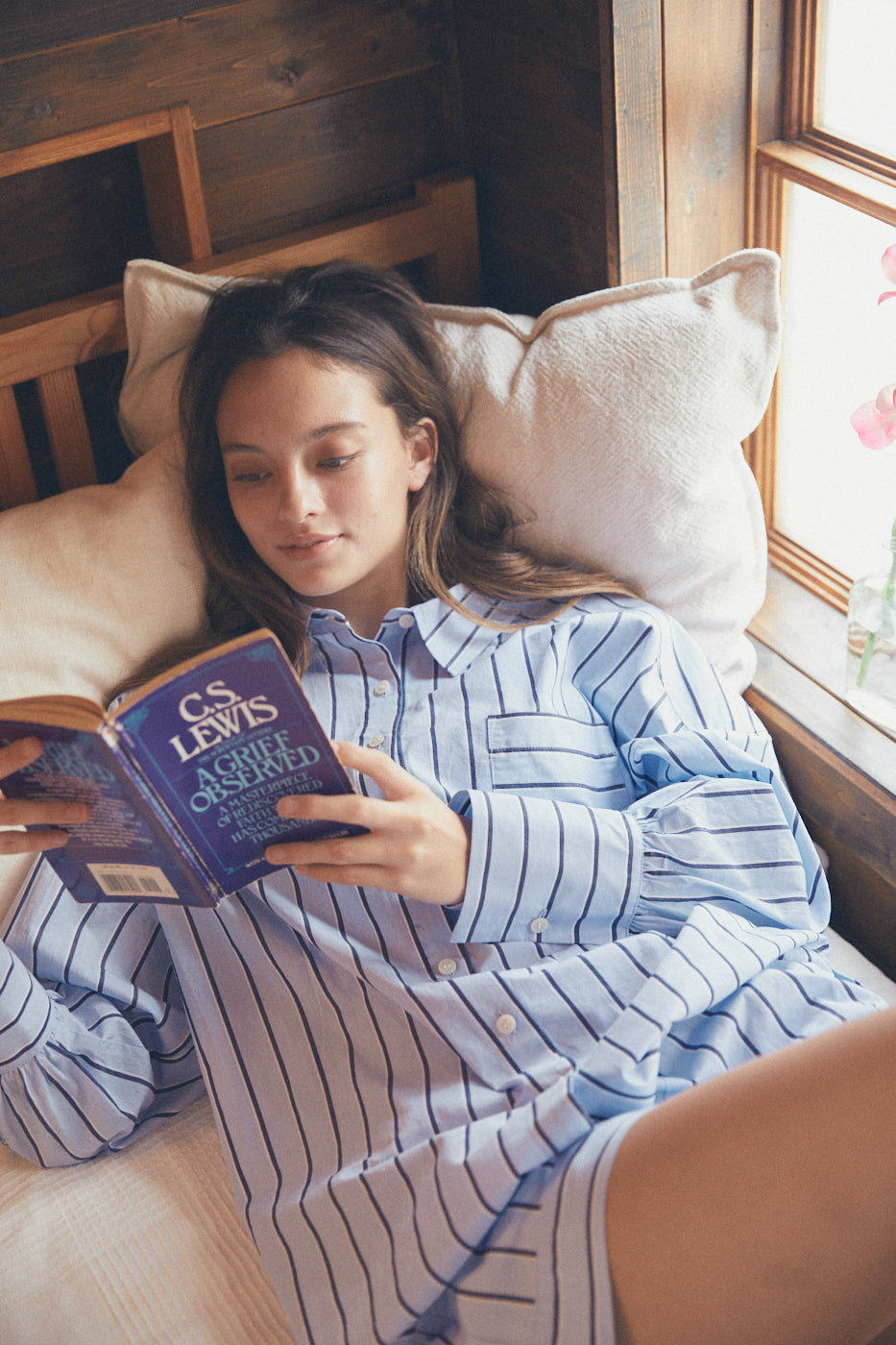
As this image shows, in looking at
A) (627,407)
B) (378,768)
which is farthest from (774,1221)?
(627,407)

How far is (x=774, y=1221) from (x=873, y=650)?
75 centimetres

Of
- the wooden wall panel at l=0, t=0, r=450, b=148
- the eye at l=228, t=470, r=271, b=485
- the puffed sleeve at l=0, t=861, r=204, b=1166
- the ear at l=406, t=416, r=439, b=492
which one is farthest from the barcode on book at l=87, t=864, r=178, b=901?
the wooden wall panel at l=0, t=0, r=450, b=148

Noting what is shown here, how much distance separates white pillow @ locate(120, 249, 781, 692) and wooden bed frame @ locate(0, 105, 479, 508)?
8cm

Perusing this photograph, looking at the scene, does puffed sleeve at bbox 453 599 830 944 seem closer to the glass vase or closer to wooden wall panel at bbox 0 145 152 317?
the glass vase

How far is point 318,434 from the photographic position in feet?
4.38

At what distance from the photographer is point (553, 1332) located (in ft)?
3.13

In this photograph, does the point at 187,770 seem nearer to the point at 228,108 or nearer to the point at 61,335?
the point at 61,335

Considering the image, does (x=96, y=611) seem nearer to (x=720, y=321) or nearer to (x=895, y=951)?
(x=720, y=321)

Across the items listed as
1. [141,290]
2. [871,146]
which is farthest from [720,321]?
[141,290]

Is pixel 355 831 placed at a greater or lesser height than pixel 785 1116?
greater

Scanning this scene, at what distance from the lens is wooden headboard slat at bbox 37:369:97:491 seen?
1.55 metres

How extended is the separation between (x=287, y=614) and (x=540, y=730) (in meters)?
0.33

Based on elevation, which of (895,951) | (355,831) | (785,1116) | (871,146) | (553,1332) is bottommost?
(895,951)

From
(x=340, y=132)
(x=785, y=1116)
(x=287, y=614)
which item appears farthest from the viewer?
(x=340, y=132)
